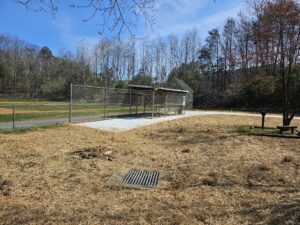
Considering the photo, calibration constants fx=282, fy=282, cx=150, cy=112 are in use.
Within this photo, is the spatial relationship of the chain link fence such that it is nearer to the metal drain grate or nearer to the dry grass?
the dry grass

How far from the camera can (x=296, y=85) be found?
30.8 m

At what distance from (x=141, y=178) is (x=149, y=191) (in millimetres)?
676

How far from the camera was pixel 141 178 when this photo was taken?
4.92 meters

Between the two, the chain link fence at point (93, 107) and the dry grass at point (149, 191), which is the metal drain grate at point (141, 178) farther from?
the chain link fence at point (93, 107)

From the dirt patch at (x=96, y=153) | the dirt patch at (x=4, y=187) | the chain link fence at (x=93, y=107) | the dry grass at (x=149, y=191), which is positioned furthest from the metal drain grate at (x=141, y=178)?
the chain link fence at (x=93, y=107)

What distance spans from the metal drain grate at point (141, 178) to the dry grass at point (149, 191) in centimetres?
30

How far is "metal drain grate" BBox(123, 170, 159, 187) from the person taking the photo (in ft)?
15.2

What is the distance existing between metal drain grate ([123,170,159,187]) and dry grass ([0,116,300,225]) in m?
0.30

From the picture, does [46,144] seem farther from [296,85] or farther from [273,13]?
[296,85]

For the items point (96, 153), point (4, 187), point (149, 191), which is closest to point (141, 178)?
point (149, 191)

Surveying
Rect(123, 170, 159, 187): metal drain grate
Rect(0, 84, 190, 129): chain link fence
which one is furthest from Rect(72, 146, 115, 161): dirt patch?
Rect(0, 84, 190, 129): chain link fence

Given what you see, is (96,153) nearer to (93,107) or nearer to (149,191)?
(149,191)

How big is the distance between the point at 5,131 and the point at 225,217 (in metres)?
8.50

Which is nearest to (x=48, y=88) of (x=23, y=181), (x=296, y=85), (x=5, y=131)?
(x=296, y=85)
